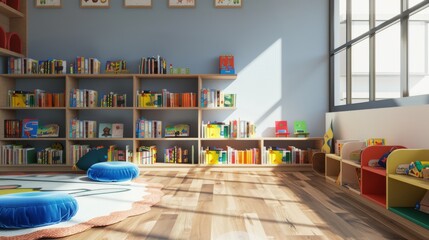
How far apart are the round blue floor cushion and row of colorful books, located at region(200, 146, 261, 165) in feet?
10.5

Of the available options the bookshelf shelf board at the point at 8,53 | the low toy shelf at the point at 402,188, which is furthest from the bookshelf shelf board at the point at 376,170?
the bookshelf shelf board at the point at 8,53

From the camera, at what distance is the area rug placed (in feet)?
7.90

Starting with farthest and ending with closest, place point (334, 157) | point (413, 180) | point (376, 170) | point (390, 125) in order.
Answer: point (334, 157)
point (390, 125)
point (376, 170)
point (413, 180)

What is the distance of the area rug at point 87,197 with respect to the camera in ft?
7.90

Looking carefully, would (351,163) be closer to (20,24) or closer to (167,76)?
Answer: (167,76)

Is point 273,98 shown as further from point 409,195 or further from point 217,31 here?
point 409,195

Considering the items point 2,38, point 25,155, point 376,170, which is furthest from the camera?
point 25,155

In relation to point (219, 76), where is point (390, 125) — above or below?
below

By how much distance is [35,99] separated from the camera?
18.7ft

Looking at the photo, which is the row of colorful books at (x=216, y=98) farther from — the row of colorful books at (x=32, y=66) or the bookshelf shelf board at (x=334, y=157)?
the row of colorful books at (x=32, y=66)

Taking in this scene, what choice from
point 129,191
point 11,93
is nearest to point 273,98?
point 129,191

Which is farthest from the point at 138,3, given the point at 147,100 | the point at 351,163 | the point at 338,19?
the point at 351,163

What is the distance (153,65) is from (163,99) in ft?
1.80

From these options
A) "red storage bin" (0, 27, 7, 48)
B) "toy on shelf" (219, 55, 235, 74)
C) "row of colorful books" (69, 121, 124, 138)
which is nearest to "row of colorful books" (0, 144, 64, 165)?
"row of colorful books" (69, 121, 124, 138)
